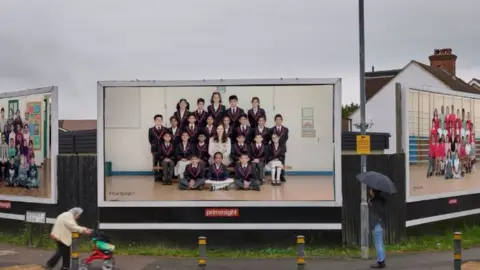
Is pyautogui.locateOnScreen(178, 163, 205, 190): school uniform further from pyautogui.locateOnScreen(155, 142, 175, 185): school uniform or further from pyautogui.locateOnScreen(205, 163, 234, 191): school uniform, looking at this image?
pyautogui.locateOnScreen(155, 142, 175, 185): school uniform

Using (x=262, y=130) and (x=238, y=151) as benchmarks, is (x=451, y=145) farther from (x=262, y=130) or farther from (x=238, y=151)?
(x=238, y=151)

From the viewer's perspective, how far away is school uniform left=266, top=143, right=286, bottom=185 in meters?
15.3

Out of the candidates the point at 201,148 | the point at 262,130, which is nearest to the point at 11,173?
the point at 201,148

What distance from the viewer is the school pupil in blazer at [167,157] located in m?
15.2

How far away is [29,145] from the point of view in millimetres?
16297

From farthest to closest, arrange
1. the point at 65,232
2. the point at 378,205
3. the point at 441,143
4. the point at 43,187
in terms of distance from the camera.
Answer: the point at 441,143
the point at 43,187
the point at 378,205
the point at 65,232

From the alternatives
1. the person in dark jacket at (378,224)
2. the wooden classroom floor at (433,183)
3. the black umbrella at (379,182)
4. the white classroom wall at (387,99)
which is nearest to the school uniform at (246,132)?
the black umbrella at (379,182)

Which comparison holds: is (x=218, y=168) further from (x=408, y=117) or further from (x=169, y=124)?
(x=408, y=117)

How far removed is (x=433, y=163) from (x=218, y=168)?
6.35 m

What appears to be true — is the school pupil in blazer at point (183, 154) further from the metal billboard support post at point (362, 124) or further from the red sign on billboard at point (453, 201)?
the red sign on billboard at point (453, 201)

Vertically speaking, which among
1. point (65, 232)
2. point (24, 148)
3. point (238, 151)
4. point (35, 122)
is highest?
point (35, 122)

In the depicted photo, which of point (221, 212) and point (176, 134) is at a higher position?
point (176, 134)

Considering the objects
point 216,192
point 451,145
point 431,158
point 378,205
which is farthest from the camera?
point 451,145

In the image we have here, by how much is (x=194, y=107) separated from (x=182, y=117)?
1.34 feet
